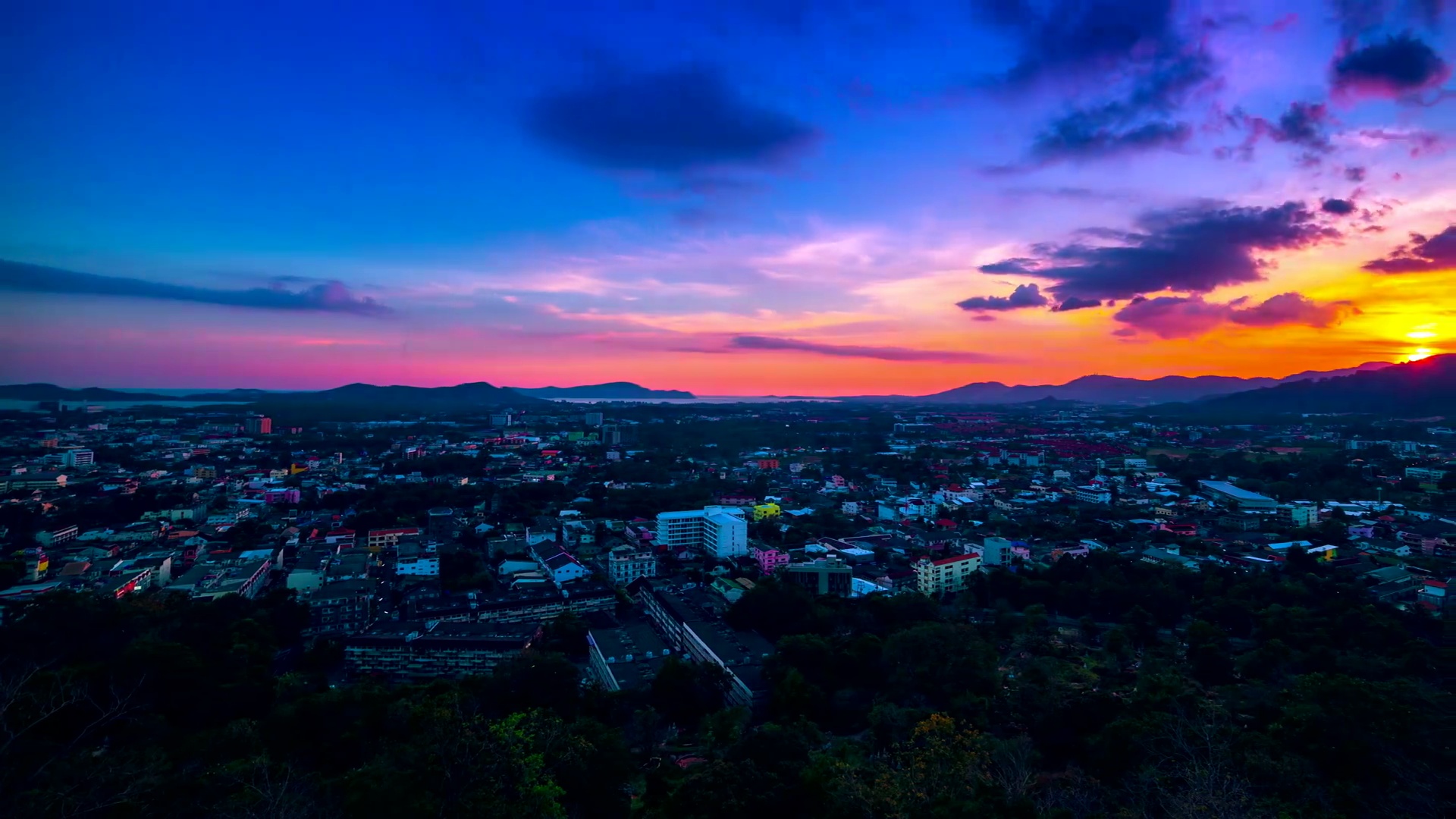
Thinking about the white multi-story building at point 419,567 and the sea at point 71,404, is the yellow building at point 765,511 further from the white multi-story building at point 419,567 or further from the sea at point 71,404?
the sea at point 71,404

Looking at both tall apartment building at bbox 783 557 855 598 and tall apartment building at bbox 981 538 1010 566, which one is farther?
tall apartment building at bbox 981 538 1010 566

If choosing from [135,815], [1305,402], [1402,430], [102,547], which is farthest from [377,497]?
[1305,402]

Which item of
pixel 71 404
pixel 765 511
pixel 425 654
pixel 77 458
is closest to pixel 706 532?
pixel 765 511

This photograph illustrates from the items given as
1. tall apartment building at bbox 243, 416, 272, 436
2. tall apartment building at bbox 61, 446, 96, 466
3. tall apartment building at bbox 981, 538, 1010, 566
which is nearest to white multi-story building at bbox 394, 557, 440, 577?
tall apartment building at bbox 981, 538, 1010, 566

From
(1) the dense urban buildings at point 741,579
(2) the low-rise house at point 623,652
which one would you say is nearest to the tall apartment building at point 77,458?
(1) the dense urban buildings at point 741,579

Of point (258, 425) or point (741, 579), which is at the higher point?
point (258, 425)

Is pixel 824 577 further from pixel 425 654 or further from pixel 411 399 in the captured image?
pixel 411 399

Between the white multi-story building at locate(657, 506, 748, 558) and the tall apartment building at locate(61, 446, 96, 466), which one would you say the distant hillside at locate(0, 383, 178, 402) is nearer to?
the tall apartment building at locate(61, 446, 96, 466)
